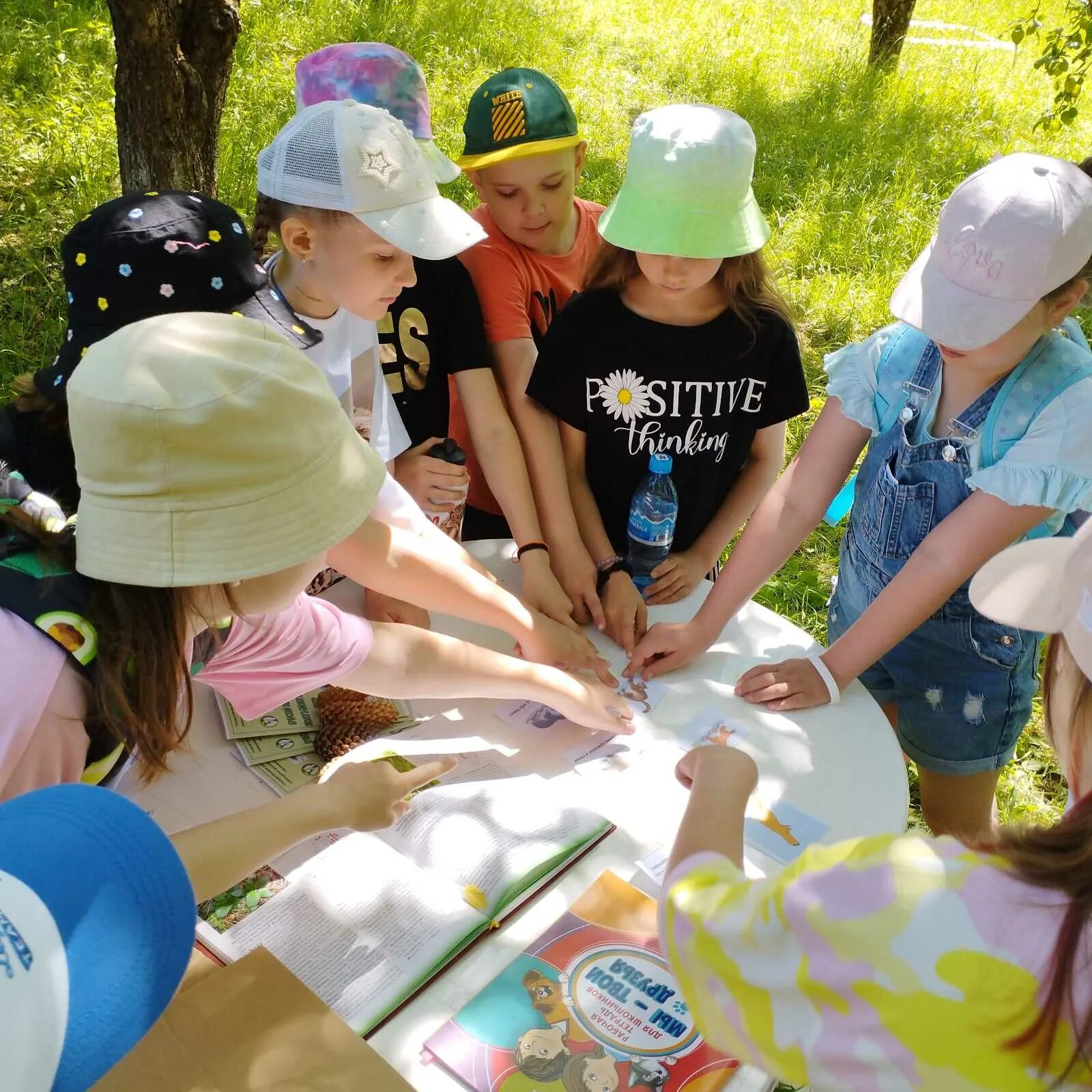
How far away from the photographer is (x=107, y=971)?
0.65 meters

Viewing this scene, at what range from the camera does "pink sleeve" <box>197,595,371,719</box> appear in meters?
1.52

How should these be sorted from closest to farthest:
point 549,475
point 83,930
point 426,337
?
point 83,930, point 549,475, point 426,337

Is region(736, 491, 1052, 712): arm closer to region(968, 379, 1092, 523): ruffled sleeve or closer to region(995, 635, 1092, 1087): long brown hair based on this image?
region(968, 379, 1092, 523): ruffled sleeve

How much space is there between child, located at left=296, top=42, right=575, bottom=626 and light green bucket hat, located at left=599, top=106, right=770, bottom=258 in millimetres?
533

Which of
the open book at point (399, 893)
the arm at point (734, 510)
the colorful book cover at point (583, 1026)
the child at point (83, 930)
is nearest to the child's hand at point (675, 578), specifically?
the arm at point (734, 510)

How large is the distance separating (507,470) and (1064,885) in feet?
5.32

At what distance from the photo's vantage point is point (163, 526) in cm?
111

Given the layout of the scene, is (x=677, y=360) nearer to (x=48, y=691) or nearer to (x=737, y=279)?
(x=737, y=279)

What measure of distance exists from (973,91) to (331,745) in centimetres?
791

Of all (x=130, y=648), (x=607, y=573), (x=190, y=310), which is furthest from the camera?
(x=607, y=573)

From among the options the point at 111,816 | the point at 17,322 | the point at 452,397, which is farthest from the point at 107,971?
the point at 17,322

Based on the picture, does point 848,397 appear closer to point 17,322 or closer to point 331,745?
point 331,745

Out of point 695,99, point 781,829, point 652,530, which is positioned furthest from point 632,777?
point 695,99

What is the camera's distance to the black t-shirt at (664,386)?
2.21 meters
